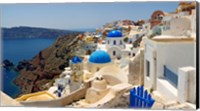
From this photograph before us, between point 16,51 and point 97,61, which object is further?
point 97,61

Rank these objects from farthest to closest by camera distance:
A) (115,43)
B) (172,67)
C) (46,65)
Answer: (115,43), (46,65), (172,67)

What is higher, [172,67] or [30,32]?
[30,32]

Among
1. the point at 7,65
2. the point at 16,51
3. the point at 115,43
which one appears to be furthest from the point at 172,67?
the point at 115,43

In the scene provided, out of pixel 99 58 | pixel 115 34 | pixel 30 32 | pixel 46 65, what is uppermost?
pixel 30 32

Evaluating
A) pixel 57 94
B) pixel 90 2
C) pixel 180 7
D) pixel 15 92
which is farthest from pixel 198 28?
pixel 15 92

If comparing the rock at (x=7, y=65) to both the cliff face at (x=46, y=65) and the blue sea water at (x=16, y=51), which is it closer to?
the blue sea water at (x=16, y=51)

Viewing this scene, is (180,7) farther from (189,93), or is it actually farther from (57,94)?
(57,94)

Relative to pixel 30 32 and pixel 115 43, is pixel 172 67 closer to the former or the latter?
pixel 30 32
